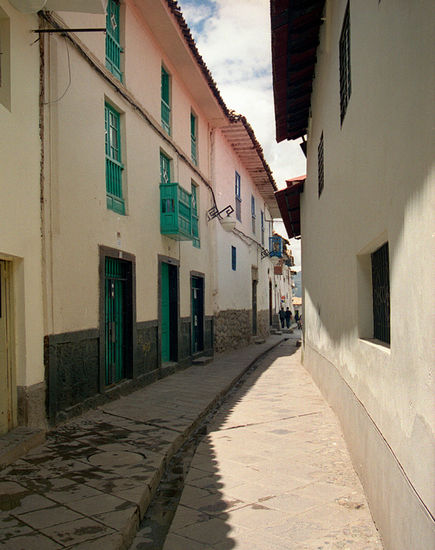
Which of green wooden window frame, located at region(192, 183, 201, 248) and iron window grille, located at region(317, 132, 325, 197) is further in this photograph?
green wooden window frame, located at region(192, 183, 201, 248)

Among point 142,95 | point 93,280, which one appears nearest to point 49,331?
point 93,280

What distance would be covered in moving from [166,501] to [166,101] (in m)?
9.30

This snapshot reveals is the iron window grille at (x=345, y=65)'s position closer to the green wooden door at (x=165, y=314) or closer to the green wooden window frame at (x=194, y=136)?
the green wooden door at (x=165, y=314)

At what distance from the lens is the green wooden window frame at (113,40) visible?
28.5 feet

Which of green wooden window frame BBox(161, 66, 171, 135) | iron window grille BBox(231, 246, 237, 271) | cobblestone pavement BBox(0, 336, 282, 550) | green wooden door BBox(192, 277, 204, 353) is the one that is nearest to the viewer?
cobblestone pavement BBox(0, 336, 282, 550)

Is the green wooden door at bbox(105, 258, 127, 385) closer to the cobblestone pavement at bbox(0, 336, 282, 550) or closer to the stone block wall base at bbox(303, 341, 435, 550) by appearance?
the cobblestone pavement at bbox(0, 336, 282, 550)

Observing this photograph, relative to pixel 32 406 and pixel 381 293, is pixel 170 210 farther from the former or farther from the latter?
pixel 381 293

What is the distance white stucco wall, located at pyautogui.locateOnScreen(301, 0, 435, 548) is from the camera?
8.34 feet

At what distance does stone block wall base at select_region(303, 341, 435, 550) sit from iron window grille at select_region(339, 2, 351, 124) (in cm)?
302

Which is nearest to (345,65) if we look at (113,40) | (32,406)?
(113,40)

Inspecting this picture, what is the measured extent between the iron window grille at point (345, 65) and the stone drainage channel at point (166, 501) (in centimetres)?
406

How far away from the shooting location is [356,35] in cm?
485

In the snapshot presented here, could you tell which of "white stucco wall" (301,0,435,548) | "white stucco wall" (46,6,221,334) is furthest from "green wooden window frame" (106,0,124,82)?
"white stucco wall" (301,0,435,548)

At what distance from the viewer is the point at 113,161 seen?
28.6ft
